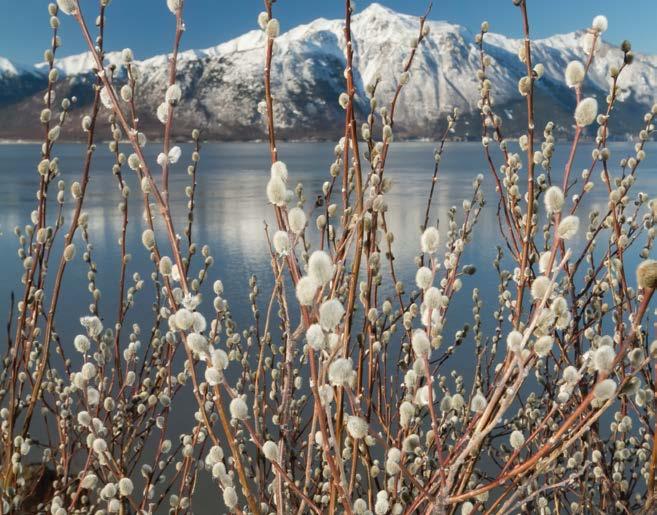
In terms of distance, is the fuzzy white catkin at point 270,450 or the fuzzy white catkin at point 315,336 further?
the fuzzy white catkin at point 270,450

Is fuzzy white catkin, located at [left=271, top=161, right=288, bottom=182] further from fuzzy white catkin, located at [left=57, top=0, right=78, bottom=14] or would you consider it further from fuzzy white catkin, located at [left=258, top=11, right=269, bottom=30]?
fuzzy white catkin, located at [left=57, top=0, right=78, bottom=14]

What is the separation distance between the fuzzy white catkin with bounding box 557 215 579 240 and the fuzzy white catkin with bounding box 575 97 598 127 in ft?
0.55

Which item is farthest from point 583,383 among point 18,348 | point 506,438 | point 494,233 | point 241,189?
point 241,189

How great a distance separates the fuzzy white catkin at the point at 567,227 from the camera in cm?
91

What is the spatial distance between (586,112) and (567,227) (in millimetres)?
206

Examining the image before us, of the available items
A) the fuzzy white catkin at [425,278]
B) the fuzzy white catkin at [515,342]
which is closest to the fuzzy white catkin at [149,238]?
the fuzzy white catkin at [425,278]

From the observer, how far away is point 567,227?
93 centimetres

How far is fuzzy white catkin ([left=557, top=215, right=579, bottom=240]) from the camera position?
91 cm

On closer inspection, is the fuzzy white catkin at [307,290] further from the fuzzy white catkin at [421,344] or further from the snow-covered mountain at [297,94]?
the snow-covered mountain at [297,94]

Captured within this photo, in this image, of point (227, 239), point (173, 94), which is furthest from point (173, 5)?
point (227, 239)

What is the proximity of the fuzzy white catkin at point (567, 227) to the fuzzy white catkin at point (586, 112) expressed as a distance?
17 centimetres

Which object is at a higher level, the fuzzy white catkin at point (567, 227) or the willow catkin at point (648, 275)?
the fuzzy white catkin at point (567, 227)

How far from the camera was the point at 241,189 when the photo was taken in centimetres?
2406

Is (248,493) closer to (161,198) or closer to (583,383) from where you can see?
(161,198)
